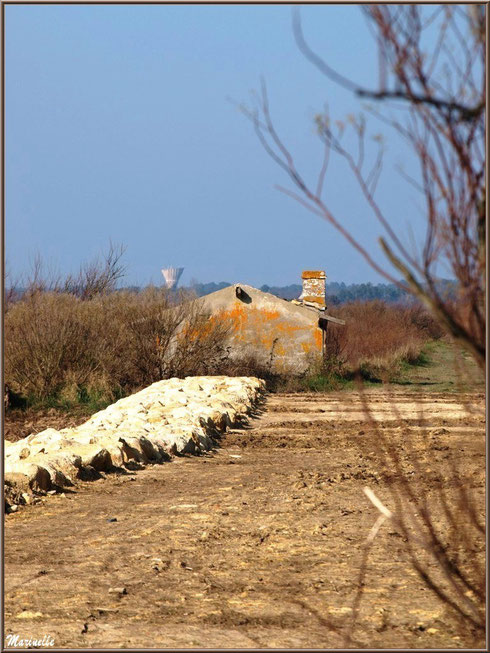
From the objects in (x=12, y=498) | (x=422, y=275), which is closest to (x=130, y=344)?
(x=12, y=498)

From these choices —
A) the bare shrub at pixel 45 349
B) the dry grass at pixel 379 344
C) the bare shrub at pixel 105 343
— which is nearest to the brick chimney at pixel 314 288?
the dry grass at pixel 379 344

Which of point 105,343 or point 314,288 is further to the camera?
point 314,288

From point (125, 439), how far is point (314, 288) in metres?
20.7

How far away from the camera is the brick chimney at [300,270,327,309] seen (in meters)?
32.2

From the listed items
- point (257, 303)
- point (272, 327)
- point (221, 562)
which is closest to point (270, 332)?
point (272, 327)

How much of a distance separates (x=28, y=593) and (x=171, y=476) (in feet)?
16.6

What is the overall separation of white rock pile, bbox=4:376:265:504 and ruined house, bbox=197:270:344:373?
898cm

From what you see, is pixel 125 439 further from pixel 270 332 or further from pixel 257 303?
pixel 257 303

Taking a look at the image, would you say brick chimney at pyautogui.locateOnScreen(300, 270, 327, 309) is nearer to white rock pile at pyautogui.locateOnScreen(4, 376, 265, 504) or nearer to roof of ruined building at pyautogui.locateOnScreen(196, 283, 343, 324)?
roof of ruined building at pyautogui.locateOnScreen(196, 283, 343, 324)

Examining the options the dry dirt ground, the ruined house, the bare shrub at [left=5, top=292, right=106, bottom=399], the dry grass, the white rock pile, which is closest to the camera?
the dry dirt ground

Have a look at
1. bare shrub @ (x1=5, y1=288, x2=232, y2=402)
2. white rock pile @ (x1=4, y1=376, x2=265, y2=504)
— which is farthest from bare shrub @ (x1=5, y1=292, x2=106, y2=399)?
white rock pile @ (x1=4, y1=376, x2=265, y2=504)

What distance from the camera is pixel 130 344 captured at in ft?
83.5

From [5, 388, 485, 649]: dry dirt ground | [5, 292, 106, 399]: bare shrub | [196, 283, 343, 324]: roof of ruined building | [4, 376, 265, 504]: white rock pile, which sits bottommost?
[5, 388, 485, 649]: dry dirt ground

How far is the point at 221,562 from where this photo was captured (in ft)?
23.8
